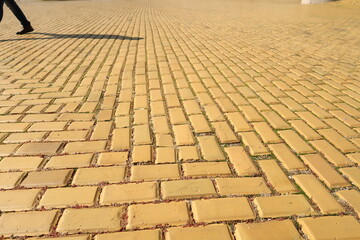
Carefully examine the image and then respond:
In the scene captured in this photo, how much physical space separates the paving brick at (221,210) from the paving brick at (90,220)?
15.6 inches

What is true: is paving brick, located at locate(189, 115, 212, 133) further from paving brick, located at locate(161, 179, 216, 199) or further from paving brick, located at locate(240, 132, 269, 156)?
paving brick, located at locate(161, 179, 216, 199)

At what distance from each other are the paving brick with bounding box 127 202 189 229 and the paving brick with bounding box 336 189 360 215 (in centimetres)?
87

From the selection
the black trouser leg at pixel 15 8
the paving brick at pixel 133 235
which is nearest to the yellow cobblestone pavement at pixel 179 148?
the paving brick at pixel 133 235

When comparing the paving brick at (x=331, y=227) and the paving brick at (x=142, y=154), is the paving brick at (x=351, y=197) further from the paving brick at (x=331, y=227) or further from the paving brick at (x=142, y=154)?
the paving brick at (x=142, y=154)

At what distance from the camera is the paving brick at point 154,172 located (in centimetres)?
159

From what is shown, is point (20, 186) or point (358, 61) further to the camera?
point (358, 61)

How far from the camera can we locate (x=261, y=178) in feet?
5.21

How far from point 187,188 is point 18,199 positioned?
913 millimetres

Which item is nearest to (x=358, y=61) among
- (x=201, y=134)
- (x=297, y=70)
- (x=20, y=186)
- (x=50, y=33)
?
(x=297, y=70)

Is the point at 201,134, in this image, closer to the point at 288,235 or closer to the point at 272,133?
the point at 272,133

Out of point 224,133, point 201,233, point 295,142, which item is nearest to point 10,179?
point 201,233

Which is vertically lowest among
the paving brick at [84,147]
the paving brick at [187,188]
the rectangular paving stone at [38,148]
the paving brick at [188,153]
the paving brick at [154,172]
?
the paving brick at [187,188]

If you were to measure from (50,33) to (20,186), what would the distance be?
570cm

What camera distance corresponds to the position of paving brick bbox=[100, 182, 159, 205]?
1424 mm
